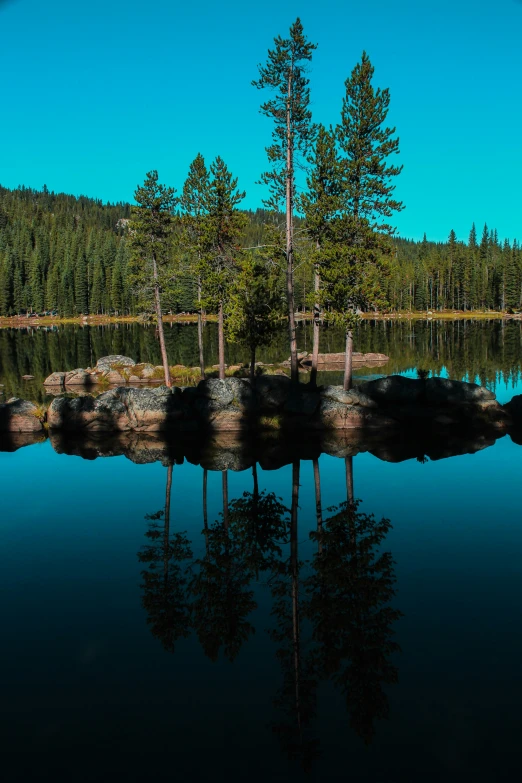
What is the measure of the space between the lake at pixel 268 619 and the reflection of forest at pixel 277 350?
19.2 m

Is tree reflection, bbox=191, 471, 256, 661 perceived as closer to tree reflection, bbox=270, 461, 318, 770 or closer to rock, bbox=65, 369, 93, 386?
tree reflection, bbox=270, 461, 318, 770

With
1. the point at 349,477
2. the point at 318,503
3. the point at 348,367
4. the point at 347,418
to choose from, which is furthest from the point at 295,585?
the point at 348,367

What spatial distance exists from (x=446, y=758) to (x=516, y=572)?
6557 millimetres

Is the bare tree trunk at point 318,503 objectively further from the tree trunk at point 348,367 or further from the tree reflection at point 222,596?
the tree trunk at point 348,367

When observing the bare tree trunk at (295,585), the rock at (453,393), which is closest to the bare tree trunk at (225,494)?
the bare tree trunk at (295,585)

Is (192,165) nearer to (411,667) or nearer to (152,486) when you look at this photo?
(152,486)

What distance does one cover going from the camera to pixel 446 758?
26.8ft

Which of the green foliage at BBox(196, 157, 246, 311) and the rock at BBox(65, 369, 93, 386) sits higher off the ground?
the green foliage at BBox(196, 157, 246, 311)

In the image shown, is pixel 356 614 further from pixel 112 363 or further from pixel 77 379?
pixel 112 363

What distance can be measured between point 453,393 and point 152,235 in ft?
74.5

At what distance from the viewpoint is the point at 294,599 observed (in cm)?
1267

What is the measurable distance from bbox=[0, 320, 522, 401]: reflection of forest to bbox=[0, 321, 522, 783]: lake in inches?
756

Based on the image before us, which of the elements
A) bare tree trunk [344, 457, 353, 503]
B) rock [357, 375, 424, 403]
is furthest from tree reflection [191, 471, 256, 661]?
rock [357, 375, 424, 403]

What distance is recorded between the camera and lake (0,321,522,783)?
8570 mm
